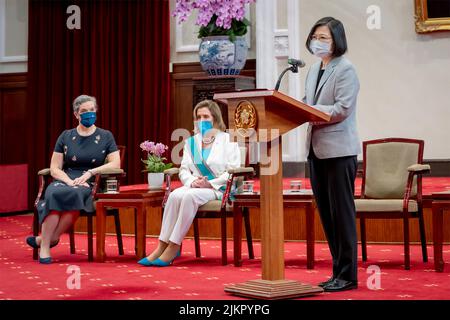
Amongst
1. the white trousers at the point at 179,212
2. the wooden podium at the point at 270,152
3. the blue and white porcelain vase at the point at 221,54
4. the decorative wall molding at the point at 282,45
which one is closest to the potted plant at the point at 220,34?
the blue and white porcelain vase at the point at 221,54

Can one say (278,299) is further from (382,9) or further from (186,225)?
(382,9)

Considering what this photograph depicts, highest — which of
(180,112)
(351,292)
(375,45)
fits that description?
(375,45)

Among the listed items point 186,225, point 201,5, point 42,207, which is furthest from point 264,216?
point 201,5

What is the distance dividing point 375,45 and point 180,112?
2204mm

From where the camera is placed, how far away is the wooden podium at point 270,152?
3367 mm

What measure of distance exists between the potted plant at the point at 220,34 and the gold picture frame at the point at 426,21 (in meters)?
→ 1.54

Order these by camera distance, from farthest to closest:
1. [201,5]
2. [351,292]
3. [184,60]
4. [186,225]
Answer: [184,60], [201,5], [186,225], [351,292]

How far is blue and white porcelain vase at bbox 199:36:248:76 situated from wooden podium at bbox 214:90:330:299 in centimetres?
412

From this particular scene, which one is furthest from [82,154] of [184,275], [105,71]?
[105,71]

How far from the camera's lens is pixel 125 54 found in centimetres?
880

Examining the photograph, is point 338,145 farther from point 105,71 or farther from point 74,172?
point 105,71

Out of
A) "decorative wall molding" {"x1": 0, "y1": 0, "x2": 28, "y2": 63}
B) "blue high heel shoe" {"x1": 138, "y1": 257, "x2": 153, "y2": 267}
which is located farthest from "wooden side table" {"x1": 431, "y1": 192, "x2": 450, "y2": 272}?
"decorative wall molding" {"x1": 0, "y1": 0, "x2": 28, "y2": 63}

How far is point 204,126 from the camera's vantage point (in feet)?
17.1
